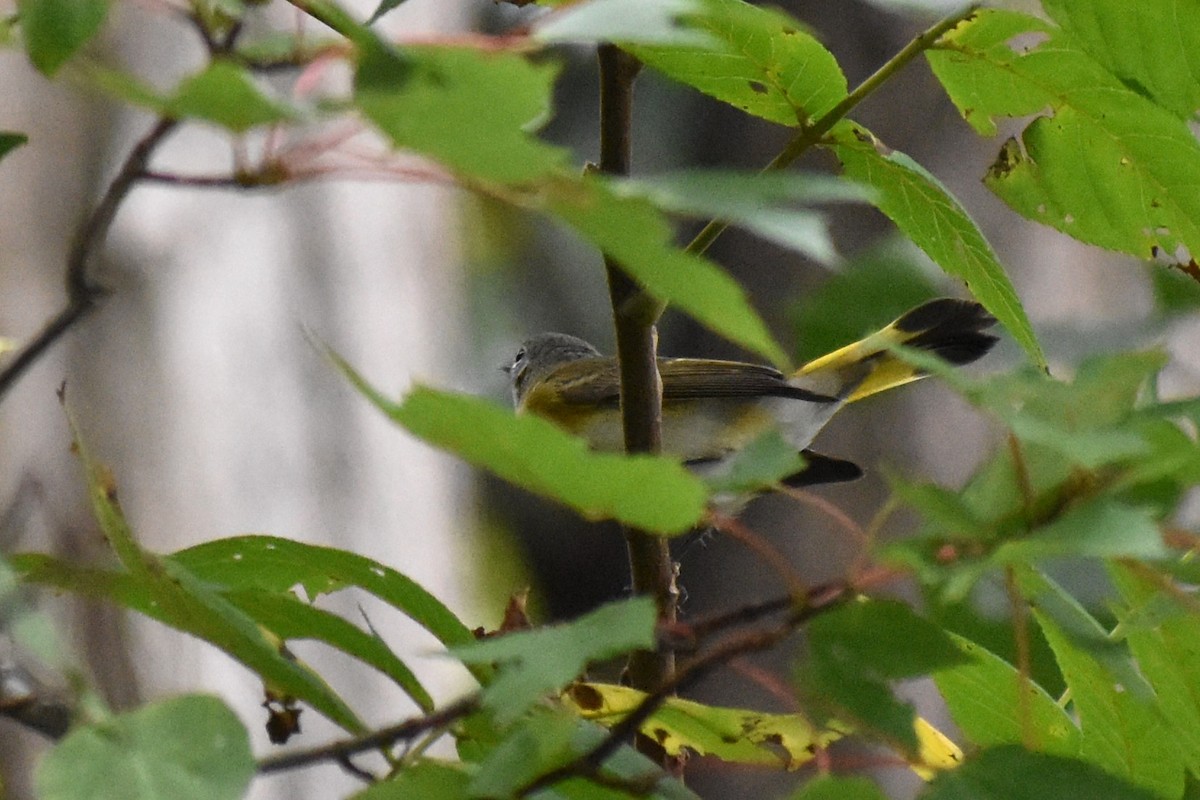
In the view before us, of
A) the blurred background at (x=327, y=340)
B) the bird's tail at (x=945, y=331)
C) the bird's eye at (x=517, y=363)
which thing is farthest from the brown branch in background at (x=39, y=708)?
the bird's eye at (x=517, y=363)

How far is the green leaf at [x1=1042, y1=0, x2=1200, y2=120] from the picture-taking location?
2.37 ft

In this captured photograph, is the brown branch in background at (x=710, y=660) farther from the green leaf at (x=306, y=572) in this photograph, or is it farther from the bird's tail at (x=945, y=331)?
the bird's tail at (x=945, y=331)

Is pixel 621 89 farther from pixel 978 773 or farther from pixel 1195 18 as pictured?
pixel 978 773

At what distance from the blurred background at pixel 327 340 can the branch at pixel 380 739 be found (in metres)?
2.05

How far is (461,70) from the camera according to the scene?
423 mm

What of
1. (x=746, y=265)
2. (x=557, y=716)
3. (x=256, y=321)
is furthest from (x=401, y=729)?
(x=746, y=265)

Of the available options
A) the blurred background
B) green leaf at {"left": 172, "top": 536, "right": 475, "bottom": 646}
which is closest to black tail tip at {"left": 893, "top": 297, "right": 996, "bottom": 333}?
the blurred background

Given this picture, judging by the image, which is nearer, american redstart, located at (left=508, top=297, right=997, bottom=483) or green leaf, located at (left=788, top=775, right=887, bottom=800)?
green leaf, located at (left=788, top=775, right=887, bottom=800)

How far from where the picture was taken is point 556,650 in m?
0.51

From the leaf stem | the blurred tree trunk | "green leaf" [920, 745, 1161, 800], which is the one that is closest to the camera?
"green leaf" [920, 745, 1161, 800]

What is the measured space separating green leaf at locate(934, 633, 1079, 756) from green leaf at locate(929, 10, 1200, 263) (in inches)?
12.3

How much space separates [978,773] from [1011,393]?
0.53 feet

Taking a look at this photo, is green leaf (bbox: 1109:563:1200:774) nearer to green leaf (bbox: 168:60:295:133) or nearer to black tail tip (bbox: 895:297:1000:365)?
green leaf (bbox: 168:60:295:133)

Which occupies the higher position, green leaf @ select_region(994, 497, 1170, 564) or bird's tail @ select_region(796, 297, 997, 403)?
green leaf @ select_region(994, 497, 1170, 564)
